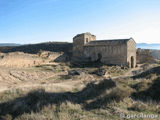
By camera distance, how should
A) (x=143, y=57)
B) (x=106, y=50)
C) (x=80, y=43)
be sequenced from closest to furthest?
(x=106, y=50), (x=80, y=43), (x=143, y=57)

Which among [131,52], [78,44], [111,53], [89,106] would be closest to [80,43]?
[78,44]

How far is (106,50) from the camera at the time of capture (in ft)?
78.1

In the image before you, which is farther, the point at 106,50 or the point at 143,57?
the point at 143,57

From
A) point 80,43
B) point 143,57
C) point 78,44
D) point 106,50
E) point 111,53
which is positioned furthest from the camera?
point 143,57

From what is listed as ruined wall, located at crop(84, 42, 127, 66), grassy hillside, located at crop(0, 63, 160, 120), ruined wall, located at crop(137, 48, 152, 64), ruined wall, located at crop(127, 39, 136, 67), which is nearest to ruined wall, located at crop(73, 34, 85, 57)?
ruined wall, located at crop(84, 42, 127, 66)

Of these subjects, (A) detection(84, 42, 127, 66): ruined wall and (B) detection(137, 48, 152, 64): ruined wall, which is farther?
(B) detection(137, 48, 152, 64): ruined wall

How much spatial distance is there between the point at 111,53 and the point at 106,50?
1111mm

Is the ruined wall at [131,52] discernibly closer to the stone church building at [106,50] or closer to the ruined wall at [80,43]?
the stone church building at [106,50]

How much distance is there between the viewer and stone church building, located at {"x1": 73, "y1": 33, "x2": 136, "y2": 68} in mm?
22172

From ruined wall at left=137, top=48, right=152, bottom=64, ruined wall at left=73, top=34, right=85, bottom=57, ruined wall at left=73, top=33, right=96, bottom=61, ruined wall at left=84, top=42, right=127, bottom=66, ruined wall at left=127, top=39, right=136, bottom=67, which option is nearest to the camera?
ruined wall at left=84, top=42, right=127, bottom=66

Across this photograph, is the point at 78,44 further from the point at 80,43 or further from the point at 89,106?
the point at 89,106

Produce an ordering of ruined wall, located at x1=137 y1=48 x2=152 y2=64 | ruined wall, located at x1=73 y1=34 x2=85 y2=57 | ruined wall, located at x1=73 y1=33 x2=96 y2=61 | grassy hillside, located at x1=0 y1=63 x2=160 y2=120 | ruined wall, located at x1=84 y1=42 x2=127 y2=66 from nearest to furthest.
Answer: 1. grassy hillside, located at x1=0 y1=63 x2=160 y2=120
2. ruined wall, located at x1=84 y1=42 x2=127 y2=66
3. ruined wall, located at x1=73 y1=33 x2=96 y2=61
4. ruined wall, located at x1=73 y1=34 x2=85 y2=57
5. ruined wall, located at x1=137 y1=48 x2=152 y2=64

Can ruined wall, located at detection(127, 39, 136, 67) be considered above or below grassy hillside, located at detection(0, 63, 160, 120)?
above

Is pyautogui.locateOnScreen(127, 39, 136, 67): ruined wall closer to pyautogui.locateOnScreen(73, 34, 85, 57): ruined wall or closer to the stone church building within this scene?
the stone church building
